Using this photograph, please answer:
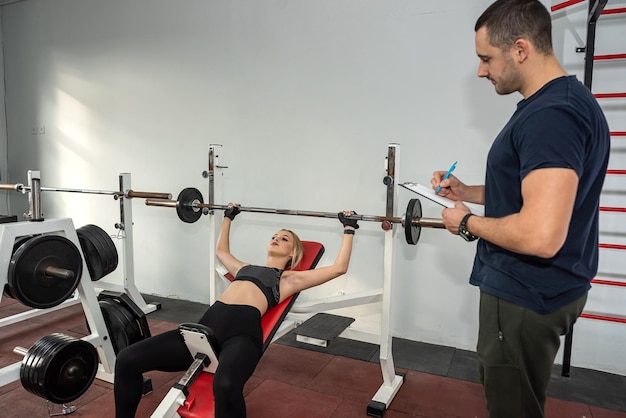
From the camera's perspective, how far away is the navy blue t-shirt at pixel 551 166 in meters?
0.95

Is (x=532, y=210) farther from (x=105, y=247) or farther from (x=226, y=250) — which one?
(x=105, y=247)

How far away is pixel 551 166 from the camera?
0.93m

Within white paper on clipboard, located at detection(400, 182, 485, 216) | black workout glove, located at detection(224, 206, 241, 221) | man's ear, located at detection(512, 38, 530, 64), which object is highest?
man's ear, located at detection(512, 38, 530, 64)

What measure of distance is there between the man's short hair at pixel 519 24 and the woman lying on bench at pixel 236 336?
1.21 meters

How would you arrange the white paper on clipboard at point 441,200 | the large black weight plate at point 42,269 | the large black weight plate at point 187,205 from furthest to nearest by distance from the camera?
the large black weight plate at point 187,205 < the large black weight plate at point 42,269 < the white paper on clipboard at point 441,200

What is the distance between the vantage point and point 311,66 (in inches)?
121

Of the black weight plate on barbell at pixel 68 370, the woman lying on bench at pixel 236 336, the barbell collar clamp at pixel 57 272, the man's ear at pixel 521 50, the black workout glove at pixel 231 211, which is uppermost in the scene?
the man's ear at pixel 521 50

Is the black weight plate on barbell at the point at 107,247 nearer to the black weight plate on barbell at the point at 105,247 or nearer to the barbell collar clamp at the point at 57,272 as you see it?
the black weight plate on barbell at the point at 105,247

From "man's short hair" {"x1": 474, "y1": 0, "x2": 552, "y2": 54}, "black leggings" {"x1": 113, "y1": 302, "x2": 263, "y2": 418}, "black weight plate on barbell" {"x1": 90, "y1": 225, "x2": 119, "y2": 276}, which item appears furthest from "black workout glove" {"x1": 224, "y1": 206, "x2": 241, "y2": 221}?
"man's short hair" {"x1": 474, "y1": 0, "x2": 552, "y2": 54}

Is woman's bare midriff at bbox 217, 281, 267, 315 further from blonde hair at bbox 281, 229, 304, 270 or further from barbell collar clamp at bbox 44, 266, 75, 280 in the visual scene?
barbell collar clamp at bbox 44, 266, 75, 280

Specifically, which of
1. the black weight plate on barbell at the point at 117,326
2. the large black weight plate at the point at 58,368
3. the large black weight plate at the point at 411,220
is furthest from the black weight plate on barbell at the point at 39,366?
the large black weight plate at the point at 411,220

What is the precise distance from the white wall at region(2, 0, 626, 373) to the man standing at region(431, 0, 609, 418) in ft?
5.38

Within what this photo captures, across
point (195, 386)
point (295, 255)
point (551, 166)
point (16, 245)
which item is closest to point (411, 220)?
point (295, 255)

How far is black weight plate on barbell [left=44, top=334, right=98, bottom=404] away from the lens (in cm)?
185
